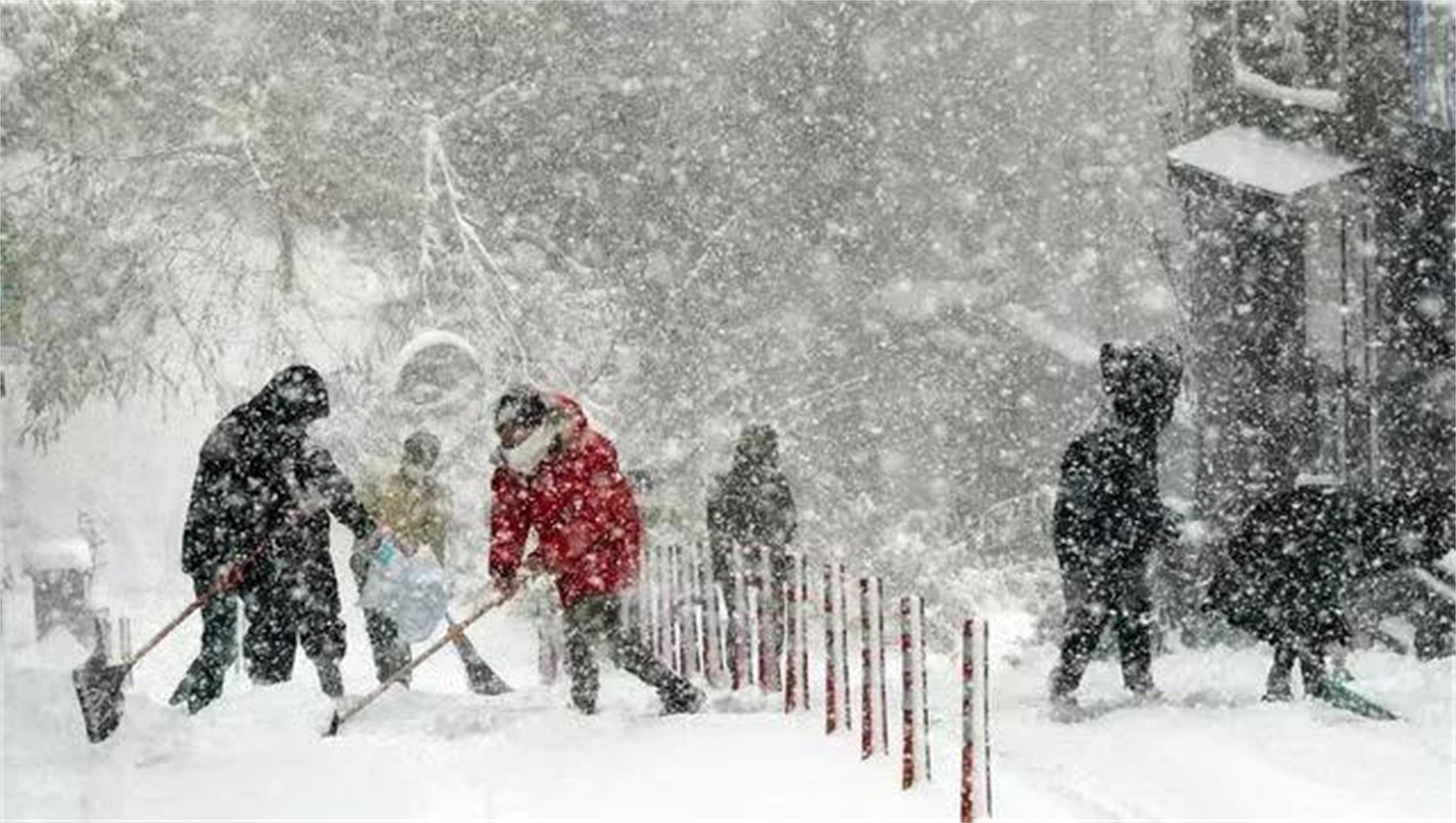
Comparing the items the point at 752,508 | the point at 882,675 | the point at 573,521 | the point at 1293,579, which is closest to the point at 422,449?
the point at 752,508

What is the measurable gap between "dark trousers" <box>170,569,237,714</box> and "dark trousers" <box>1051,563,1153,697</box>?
13.3ft

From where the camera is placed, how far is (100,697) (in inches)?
375

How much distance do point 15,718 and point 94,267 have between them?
1184 centimetres

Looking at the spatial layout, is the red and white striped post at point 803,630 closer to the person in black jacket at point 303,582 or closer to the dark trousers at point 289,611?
the person in black jacket at point 303,582

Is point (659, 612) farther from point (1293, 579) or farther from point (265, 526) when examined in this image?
point (1293, 579)

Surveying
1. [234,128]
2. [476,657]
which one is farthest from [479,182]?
[476,657]

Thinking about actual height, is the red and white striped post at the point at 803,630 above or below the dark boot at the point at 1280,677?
above

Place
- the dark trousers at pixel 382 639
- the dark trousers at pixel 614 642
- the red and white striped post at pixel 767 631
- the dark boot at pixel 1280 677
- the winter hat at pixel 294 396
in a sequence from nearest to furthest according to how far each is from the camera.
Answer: the dark trousers at pixel 614 642, the winter hat at pixel 294 396, the dark boot at pixel 1280 677, the red and white striped post at pixel 767 631, the dark trousers at pixel 382 639

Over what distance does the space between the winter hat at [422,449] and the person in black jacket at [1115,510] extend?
3619 millimetres

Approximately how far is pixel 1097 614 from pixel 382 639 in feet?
12.4

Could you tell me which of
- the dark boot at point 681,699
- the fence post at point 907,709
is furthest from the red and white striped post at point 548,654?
the fence post at point 907,709

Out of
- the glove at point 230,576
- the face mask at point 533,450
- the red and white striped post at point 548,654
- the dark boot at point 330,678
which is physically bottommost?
the red and white striped post at point 548,654

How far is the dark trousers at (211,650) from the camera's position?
1029cm

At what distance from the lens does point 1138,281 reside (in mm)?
31125
